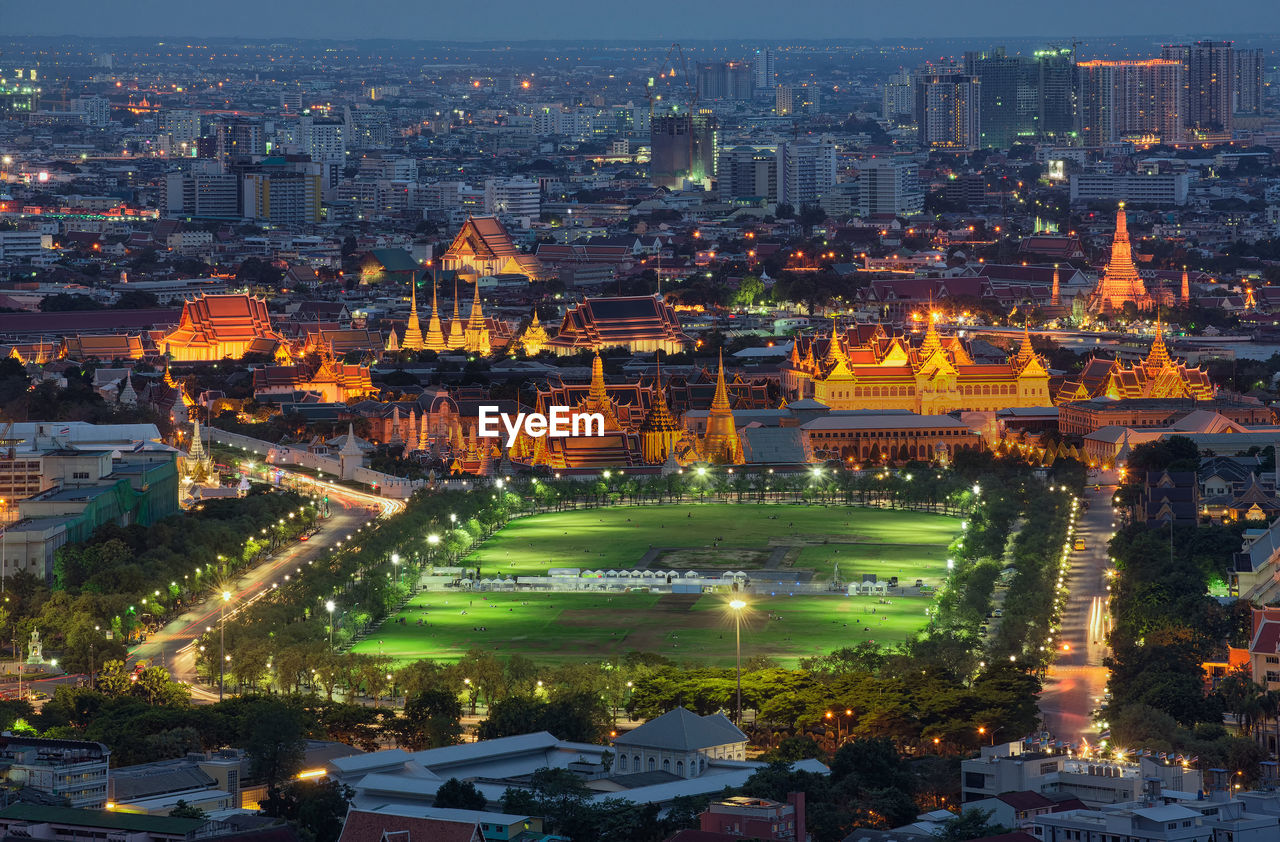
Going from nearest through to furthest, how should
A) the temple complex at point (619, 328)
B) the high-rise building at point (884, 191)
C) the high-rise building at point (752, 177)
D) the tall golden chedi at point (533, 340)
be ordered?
the temple complex at point (619, 328)
the tall golden chedi at point (533, 340)
the high-rise building at point (884, 191)
the high-rise building at point (752, 177)

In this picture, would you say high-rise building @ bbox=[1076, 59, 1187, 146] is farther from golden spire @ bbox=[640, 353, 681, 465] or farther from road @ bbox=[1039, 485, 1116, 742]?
road @ bbox=[1039, 485, 1116, 742]

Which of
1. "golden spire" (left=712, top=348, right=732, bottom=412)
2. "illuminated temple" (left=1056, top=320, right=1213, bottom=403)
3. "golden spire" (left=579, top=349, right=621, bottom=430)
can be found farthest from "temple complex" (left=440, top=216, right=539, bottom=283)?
"golden spire" (left=712, top=348, right=732, bottom=412)

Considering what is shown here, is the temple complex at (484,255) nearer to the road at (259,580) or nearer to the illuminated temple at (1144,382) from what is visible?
the illuminated temple at (1144,382)

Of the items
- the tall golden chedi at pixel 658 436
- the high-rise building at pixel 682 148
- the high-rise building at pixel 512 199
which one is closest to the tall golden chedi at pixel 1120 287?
the tall golden chedi at pixel 658 436

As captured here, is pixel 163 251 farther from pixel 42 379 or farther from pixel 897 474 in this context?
pixel 897 474

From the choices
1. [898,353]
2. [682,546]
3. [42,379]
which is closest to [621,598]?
[682,546]
